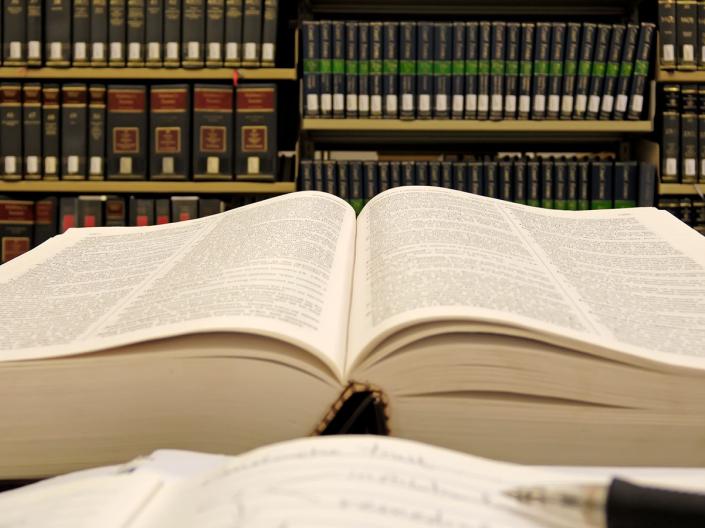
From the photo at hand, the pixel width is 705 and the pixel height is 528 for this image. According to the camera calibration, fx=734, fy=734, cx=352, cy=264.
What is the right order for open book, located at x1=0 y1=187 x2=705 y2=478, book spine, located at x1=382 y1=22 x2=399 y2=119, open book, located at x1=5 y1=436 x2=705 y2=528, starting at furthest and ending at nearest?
book spine, located at x1=382 y1=22 x2=399 y2=119, open book, located at x1=0 y1=187 x2=705 y2=478, open book, located at x1=5 y1=436 x2=705 y2=528

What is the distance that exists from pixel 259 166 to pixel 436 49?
499mm

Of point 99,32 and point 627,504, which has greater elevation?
point 99,32

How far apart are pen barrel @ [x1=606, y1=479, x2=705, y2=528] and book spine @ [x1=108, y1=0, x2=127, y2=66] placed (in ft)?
5.65

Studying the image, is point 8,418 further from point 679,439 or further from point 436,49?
point 436,49

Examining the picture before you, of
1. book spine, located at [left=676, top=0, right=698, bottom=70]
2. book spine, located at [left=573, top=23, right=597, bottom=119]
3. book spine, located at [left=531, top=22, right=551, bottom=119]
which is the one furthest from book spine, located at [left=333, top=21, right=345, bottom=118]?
book spine, located at [left=676, top=0, right=698, bottom=70]

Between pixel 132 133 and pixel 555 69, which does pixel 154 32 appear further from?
pixel 555 69

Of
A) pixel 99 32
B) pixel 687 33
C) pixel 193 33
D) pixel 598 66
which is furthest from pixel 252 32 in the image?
pixel 687 33

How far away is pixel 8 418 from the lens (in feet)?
1.28

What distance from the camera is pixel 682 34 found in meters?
1.75

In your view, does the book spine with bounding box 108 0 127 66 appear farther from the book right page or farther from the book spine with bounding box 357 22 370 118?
the book right page

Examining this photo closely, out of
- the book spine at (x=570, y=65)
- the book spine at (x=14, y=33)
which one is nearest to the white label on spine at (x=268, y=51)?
the book spine at (x=14, y=33)

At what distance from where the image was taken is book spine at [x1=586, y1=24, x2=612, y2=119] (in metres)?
1.74

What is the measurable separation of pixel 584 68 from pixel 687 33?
26cm

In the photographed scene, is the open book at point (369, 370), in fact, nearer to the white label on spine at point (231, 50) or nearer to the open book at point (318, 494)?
the open book at point (318, 494)
